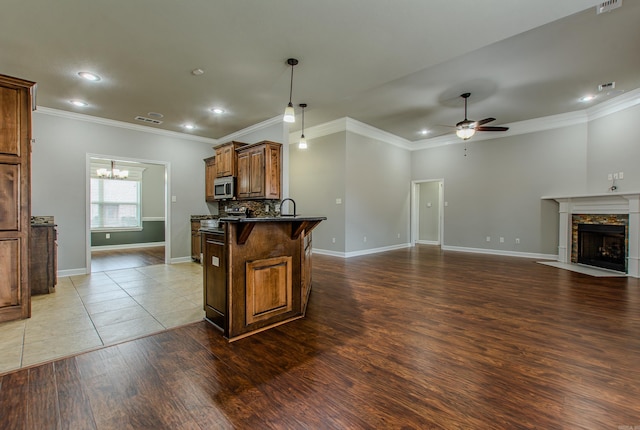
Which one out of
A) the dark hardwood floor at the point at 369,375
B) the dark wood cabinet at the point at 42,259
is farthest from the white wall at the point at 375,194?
the dark wood cabinet at the point at 42,259

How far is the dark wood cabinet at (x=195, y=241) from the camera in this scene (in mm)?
6227

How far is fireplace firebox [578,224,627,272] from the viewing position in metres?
5.17

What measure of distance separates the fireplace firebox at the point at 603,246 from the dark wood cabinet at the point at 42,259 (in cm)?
916

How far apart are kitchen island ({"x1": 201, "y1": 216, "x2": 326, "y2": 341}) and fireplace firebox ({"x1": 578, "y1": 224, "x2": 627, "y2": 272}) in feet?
19.5

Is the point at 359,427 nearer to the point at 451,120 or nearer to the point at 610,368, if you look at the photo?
the point at 610,368

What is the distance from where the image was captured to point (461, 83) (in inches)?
174

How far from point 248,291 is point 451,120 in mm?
5987

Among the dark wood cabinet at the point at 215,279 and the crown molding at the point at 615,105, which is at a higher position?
the crown molding at the point at 615,105

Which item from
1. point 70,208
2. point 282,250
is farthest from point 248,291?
point 70,208

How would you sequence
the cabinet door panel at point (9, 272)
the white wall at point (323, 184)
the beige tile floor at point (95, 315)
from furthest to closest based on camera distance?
the white wall at point (323, 184) → the cabinet door panel at point (9, 272) → the beige tile floor at point (95, 315)

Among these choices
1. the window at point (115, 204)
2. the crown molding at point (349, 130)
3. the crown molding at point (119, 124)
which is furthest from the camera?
the window at point (115, 204)

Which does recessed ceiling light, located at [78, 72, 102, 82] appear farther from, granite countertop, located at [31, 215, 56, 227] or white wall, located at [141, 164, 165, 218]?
white wall, located at [141, 164, 165, 218]

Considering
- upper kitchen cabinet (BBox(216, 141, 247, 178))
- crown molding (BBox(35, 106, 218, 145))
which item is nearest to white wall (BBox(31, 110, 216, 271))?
crown molding (BBox(35, 106, 218, 145))

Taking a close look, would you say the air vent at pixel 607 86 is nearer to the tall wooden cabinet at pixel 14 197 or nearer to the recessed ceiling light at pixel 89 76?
the recessed ceiling light at pixel 89 76
